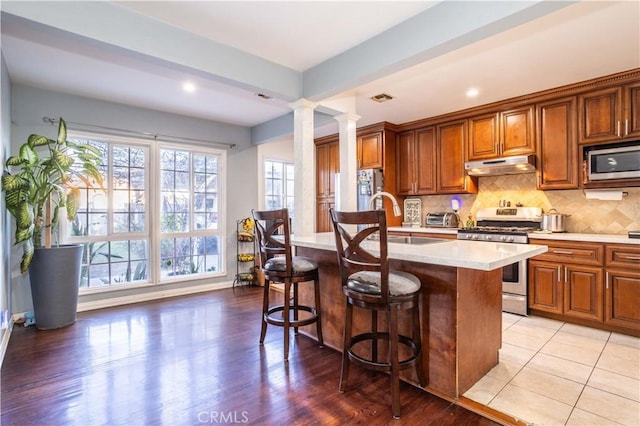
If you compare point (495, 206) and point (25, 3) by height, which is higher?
point (25, 3)

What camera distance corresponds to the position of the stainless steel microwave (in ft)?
10.2

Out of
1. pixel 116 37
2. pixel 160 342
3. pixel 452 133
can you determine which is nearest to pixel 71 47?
pixel 116 37

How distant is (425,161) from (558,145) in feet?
5.20

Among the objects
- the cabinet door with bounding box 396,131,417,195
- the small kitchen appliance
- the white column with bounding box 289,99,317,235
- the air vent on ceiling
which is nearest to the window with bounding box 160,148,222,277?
the white column with bounding box 289,99,317,235

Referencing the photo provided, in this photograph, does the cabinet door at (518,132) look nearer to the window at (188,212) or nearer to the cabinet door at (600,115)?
the cabinet door at (600,115)

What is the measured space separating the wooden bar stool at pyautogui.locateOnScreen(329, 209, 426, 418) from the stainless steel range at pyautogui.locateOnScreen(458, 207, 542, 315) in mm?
2046

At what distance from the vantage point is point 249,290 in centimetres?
484

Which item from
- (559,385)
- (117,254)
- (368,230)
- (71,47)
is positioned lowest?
(559,385)

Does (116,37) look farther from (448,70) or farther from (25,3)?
(448,70)

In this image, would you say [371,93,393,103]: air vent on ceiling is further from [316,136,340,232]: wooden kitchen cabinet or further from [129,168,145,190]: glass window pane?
[129,168,145,190]: glass window pane

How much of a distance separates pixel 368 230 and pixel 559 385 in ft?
5.44

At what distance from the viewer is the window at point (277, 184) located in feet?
18.9

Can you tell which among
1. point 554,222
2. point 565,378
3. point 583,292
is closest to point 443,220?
point 554,222

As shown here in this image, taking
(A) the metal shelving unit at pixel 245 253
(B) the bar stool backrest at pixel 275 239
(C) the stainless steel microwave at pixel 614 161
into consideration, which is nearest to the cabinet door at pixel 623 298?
(C) the stainless steel microwave at pixel 614 161
